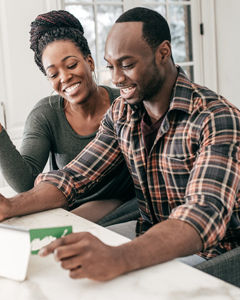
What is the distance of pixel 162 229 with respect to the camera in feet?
3.12

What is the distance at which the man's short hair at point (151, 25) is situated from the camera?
1.28 m

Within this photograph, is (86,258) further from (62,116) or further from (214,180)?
(62,116)

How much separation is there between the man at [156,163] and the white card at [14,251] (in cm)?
5

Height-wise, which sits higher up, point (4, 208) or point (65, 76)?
point (65, 76)

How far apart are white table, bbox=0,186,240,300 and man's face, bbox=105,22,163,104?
1.84 feet

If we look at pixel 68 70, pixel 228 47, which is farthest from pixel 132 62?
pixel 228 47

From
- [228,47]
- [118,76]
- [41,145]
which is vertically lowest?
[228,47]

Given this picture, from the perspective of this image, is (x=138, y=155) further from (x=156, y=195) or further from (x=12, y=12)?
(x=12, y=12)

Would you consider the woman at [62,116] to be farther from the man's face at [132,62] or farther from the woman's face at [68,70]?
the man's face at [132,62]

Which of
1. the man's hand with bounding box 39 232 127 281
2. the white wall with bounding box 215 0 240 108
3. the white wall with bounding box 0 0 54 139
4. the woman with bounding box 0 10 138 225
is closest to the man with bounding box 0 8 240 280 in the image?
the man's hand with bounding box 39 232 127 281

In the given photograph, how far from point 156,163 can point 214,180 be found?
28 cm

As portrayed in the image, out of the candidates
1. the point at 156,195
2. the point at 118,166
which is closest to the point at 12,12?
the point at 118,166

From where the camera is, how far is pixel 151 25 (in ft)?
4.25

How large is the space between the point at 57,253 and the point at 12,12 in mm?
2418
